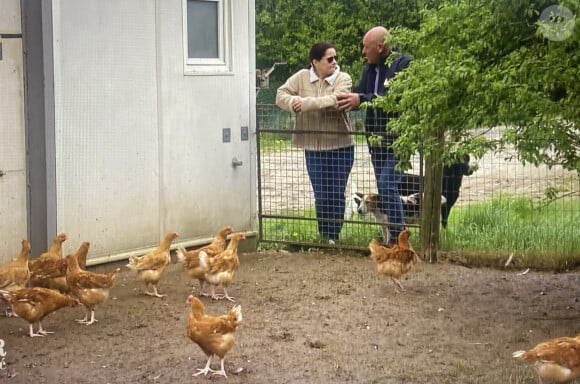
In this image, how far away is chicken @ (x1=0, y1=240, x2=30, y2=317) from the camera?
9430 millimetres

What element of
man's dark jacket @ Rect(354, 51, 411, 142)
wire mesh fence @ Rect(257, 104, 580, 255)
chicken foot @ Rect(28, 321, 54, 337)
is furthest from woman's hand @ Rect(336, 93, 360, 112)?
chicken foot @ Rect(28, 321, 54, 337)

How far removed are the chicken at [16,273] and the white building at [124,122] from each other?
0.71 meters

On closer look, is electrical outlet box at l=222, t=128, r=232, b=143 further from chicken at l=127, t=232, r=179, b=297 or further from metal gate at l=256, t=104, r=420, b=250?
chicken at l=127, t=232, r=179, b=297

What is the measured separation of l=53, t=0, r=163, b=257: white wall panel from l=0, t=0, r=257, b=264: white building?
0.04 ft

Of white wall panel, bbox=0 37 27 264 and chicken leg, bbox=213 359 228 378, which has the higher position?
white wall panel, bbox=0 37 27 264

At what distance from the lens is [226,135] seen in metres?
12.4

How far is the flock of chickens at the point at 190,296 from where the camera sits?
286 inches

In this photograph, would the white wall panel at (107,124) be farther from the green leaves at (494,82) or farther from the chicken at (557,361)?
the chicken at (557,361)

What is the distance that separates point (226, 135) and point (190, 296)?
13.6 ft

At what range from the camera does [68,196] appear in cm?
1066

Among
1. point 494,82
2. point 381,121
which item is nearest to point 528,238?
point 381,121

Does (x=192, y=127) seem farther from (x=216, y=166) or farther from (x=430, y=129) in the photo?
(x=430, y=129)

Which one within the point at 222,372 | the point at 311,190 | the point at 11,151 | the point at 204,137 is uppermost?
the point at 204,137

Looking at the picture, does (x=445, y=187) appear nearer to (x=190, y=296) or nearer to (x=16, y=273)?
(x=190, y=296)
